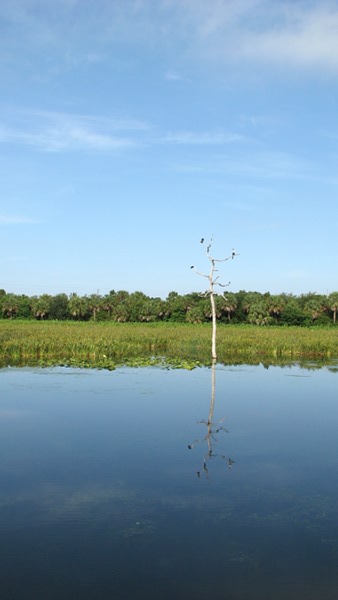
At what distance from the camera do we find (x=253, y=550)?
6.22 metres

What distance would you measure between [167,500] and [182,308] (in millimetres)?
87870

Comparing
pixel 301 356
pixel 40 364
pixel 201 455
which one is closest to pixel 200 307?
pixel 301 356

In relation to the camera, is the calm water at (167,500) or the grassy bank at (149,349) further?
the grassy bank at (149,349)

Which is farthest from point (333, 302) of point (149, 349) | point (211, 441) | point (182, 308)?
point (211, 441)

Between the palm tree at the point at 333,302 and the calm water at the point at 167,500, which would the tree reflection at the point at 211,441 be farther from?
the palm tree at the point at 333,302

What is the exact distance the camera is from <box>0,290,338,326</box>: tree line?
87.1m

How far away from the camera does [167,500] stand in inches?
307

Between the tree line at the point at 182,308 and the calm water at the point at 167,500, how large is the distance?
70.5 meters

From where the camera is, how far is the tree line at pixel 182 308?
8706 centimetres

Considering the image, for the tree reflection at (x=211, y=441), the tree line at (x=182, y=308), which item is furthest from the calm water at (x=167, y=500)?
the tree line at (x=182, y=308)

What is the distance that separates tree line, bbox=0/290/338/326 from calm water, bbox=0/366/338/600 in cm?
7053

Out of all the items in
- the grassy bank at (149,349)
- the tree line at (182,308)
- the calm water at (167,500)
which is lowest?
the calm water at (167,500)

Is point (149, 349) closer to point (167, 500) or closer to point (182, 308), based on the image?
point (167, 500)

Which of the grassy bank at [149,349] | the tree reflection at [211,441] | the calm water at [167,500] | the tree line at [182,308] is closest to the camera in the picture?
the calm water at [167,500]
